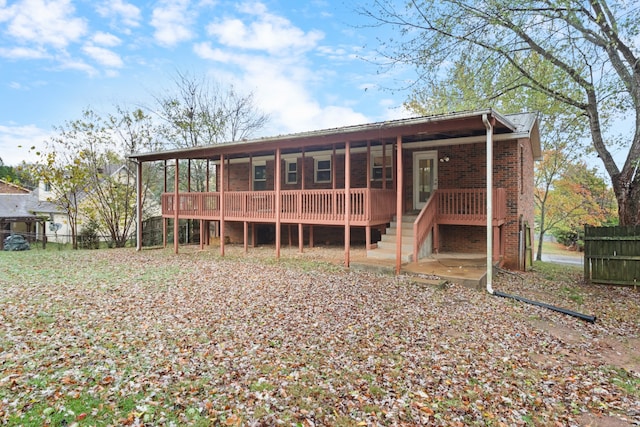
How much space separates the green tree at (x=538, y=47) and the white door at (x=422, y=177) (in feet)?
8.53

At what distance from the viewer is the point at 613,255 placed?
28.8 ft

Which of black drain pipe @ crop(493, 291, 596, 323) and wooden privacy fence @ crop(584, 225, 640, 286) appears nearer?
black drain pipe @ crop(493, 291, 596, 323)

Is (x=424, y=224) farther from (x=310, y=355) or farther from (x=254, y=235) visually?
(x=254, y=235)

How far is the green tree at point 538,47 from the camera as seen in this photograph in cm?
882

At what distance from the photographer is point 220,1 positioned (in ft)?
47.0

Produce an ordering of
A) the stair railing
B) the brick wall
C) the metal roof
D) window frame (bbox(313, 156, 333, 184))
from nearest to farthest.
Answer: the stair railing
the brick wall
window frame (bbox(313, 156, 333, 184))
the metal roof

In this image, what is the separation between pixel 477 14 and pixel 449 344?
341 inches

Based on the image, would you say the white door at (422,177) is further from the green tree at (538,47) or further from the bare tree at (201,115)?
the bare tree at (201,115)

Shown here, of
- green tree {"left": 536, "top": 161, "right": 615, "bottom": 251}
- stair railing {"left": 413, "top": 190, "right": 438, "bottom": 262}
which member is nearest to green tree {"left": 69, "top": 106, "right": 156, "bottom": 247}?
stair railing {"left": 413, "top": 190, "right": 438, "bottom": 262}

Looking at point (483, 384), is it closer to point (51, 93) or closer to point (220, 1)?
point (220, 1)

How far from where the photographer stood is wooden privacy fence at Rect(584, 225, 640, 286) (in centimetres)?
851

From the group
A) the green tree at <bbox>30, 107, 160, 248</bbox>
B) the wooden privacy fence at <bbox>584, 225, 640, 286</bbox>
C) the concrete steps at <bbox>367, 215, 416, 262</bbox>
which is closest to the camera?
the wooden privacy fence at <bbox>584, 225, 640, 286</bbox>

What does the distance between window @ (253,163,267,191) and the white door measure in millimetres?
7360

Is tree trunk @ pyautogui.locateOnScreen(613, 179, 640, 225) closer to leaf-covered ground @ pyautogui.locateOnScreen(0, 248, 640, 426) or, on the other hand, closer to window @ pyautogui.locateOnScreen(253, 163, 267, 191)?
leaf-covered ground @ pyautogui.locateOnScreen(0, 248, 640, 426)
